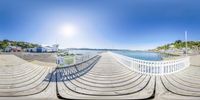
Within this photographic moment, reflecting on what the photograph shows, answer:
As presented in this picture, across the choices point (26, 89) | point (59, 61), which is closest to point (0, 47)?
point (59, 61)

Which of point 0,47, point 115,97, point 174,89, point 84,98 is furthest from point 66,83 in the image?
point 0,47

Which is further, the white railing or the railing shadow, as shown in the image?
the white railing

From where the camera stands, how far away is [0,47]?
53000 millimetres

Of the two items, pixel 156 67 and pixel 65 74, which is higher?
pixel 156 67

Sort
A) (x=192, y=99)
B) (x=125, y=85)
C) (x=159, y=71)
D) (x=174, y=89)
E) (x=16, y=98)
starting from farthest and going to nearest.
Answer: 1. (x=159, y=71)
2. (x=125, y=85)
3. (x=174, y=89)
4. (x=16, y=98)
5. (x=192, y=99)

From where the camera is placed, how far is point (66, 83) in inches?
304

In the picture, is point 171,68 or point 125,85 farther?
point 171,68

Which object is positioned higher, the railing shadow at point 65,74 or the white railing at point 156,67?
the white railing at point 156,67

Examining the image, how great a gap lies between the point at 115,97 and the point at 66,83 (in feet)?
8.37

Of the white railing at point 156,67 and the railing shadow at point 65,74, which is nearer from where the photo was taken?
the railing shadow at point 65,74

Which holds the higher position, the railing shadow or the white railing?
the white railing

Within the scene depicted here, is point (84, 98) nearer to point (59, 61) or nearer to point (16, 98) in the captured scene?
point (16, 98)

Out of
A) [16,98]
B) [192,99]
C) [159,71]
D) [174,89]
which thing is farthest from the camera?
[159,71]

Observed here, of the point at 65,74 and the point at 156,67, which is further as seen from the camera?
the point at 65,74
